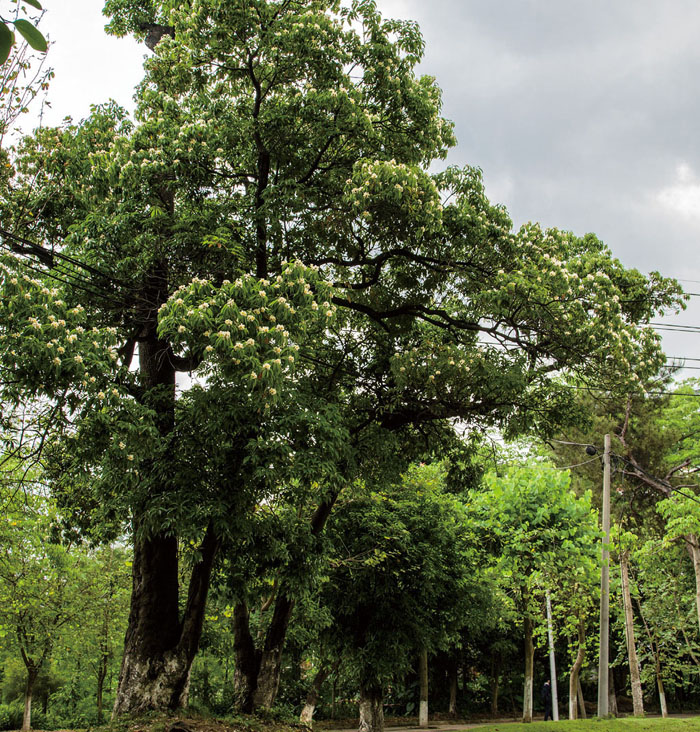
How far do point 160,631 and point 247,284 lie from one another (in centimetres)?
586

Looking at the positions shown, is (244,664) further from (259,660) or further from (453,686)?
(453,686)

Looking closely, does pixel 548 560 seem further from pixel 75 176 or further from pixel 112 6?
pixel 112 6

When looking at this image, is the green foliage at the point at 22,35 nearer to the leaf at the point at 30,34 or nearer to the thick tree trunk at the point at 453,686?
the leaf at the point at 30,34

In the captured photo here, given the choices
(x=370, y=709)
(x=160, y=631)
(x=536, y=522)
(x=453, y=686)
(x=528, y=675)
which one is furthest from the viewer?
(x=453, y=686)

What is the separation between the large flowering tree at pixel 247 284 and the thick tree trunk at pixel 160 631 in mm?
33

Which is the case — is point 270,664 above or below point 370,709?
above

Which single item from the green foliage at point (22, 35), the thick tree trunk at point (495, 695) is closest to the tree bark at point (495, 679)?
the thick tree trunk at point (495, 695)

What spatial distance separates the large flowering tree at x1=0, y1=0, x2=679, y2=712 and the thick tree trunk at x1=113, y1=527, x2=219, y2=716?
0.03m

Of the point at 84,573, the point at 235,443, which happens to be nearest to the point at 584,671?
the point at 84,573

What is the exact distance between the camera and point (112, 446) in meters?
7.20

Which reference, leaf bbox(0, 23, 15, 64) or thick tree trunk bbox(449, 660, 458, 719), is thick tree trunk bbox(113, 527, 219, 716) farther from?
thick tree trunk bbox(449, 660, 458, 719)

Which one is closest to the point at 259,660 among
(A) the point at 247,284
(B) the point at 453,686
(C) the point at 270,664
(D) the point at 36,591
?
(C) the point at 270,664

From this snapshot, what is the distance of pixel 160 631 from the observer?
30.5 ft

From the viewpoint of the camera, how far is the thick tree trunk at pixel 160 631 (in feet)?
28.9
